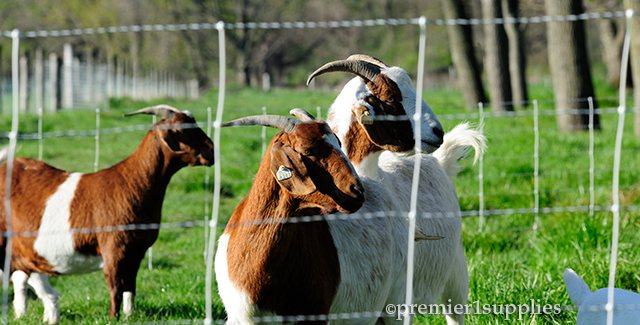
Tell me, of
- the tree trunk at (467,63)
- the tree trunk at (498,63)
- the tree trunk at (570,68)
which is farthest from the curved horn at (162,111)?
the tree trunk at (498,63)

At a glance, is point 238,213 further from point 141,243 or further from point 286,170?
point 141,243

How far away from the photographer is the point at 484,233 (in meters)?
5.38

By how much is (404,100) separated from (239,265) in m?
1.54

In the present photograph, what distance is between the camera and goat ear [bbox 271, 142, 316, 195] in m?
2.50

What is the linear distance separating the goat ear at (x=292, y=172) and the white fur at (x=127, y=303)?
7.29 feet

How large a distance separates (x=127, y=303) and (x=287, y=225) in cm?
214

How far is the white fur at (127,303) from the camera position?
4.17 m

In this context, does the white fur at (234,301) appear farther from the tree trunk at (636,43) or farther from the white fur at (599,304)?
the tree trunk at (636,43)

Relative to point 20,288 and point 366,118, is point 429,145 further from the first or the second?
point 20,288

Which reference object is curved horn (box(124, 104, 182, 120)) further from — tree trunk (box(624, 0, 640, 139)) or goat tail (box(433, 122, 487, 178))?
tree trunk (box(624, 0, 640, 139))

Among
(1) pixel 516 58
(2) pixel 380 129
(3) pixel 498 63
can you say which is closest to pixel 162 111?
(2) pixel 380 129

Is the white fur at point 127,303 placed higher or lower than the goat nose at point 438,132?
lower

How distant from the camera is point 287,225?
2602 mm

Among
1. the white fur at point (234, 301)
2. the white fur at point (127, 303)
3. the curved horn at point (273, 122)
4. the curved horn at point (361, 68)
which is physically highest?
the curved horn at point (361, 68)
